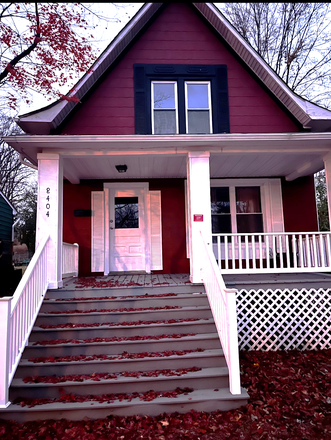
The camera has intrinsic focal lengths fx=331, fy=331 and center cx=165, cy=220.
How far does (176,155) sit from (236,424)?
15.2 feet

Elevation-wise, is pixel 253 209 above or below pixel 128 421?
above

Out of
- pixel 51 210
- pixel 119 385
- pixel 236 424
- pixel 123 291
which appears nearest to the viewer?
pixel 236 424

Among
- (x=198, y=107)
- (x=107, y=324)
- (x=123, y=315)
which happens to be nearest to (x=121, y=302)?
(x=123, y=315)

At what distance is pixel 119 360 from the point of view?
415cm

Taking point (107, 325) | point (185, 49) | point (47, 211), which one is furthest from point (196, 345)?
point (185, 49)

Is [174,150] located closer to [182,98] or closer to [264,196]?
[182,98]

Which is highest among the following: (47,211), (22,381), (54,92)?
(54,92)

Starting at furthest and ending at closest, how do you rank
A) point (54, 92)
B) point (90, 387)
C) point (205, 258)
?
Result: 1. point (54, 92)
2. point (205, 258)
3. point (90, 387)

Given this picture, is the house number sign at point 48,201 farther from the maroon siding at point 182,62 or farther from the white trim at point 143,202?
the white trim at point 143,202

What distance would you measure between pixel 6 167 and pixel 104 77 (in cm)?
2088

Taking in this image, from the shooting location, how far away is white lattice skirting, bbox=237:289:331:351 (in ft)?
17.5

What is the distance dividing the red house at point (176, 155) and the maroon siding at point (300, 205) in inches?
1.0

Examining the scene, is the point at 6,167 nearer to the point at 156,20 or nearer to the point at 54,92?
the point at 54,92

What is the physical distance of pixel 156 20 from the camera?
24.8 ft
